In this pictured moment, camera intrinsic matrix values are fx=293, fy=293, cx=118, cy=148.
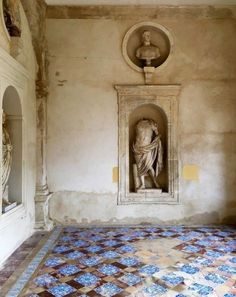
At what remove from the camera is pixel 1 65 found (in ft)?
11.8

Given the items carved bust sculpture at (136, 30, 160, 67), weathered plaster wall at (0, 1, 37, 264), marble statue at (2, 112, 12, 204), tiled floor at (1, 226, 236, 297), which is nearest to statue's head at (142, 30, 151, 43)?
carved bust sculpture at (136, 30, 160, 67)

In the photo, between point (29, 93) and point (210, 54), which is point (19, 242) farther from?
point (210, 54)

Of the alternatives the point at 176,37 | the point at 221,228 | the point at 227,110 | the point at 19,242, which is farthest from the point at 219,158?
the point at 19,242

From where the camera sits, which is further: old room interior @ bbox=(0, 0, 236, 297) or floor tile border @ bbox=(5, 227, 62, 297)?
old room interior @ bbox=(0, 0, 236, 297)

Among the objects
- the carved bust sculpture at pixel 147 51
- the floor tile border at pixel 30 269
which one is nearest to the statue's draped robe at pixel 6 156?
the floor tile border at pixel 30 269

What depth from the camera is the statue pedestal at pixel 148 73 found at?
206 inches

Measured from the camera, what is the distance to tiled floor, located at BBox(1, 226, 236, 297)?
2846 mm

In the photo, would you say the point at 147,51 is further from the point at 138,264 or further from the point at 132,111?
the point at 138,264

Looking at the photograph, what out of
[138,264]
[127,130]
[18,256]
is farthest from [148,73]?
[18,256]

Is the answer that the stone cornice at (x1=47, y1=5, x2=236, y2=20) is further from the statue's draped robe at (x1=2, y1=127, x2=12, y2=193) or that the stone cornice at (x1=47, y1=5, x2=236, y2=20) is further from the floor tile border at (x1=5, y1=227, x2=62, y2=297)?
the floor tile border at (x1=5, y1=227, x2=62, y2=297)

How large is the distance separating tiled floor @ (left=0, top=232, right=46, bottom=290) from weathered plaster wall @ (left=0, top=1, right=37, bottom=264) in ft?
0.26

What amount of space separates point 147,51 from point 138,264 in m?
3.64

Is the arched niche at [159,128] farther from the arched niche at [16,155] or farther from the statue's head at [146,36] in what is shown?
the arched niche at [16,155]

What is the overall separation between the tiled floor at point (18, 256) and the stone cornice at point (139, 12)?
3846 mm
